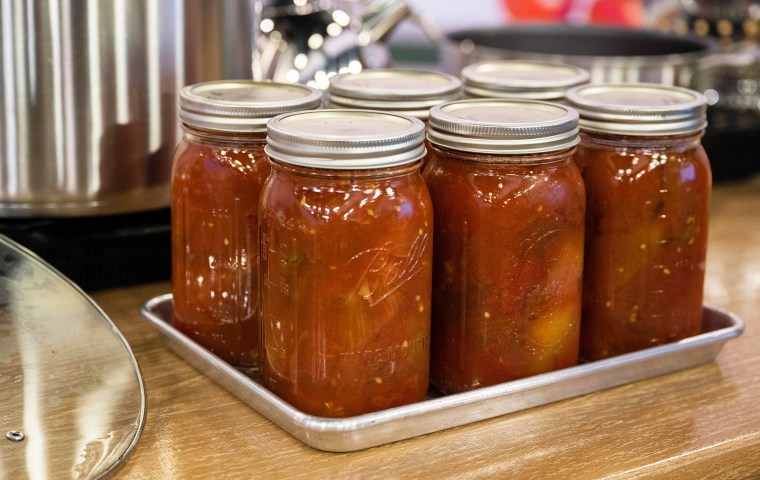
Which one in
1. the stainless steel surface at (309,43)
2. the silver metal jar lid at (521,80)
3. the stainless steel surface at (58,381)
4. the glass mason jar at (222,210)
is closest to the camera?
the stainless steel surface at (58,381)

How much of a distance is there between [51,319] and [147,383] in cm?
8

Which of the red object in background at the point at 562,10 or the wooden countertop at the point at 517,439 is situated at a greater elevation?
the red object in background at the point at 562,10

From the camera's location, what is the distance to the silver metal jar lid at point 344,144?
629mm

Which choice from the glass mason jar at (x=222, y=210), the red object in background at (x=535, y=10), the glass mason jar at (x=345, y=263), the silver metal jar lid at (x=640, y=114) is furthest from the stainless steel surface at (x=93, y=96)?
the red object in background at (x=535, y=10)

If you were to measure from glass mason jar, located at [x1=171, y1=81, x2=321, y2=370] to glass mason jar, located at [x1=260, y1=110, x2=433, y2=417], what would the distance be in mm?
55

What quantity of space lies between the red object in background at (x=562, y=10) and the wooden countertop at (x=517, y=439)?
1129 millimetres

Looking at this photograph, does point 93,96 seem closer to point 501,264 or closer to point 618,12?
point 501,264

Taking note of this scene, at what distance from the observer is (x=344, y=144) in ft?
2.06

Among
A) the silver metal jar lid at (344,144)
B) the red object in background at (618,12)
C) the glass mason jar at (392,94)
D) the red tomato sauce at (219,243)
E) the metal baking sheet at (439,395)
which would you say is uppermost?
the red object in background at (618,12)

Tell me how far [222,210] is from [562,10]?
124cm

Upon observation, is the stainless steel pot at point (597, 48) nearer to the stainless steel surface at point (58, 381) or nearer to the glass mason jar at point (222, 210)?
the glass mason jar at point (222, 210)

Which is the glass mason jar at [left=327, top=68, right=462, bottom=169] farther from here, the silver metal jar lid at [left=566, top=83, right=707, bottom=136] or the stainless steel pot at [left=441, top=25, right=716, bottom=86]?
the stainless steel pot at [left=441, top=25, right=716, bottom=86]

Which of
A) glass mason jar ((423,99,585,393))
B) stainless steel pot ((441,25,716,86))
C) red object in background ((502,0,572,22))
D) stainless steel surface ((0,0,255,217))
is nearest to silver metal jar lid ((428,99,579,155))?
glass mason jar ((423,99,585,393))

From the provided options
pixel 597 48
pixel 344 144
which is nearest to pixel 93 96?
pixel 344 144
